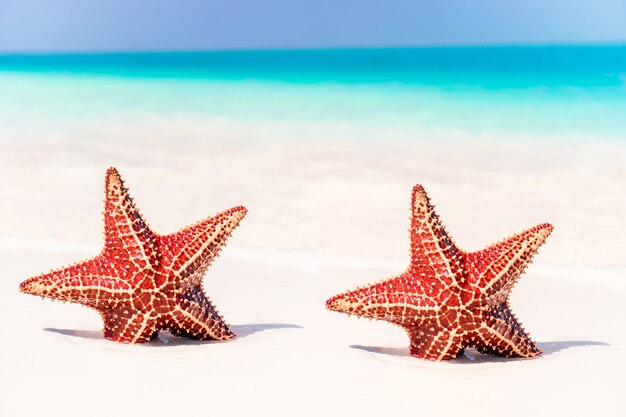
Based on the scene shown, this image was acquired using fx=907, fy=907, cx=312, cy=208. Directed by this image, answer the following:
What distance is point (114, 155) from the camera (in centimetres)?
1783

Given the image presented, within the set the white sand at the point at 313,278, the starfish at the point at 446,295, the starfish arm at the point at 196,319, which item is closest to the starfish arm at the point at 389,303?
the starfish at the point at 446,295

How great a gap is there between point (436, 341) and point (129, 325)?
186 cm

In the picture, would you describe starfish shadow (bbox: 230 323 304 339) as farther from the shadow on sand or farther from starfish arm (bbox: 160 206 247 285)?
starfish arm (bbox: 160 206 247 285)

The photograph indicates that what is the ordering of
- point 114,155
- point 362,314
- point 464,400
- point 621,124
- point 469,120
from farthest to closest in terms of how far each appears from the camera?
1. point 469,120
2. point 621,124
3. point 114,155
4. point 362,314
5. point 464,400

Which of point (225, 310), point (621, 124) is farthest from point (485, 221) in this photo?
point (621, 124)

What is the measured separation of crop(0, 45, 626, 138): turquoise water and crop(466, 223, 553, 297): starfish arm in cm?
1561

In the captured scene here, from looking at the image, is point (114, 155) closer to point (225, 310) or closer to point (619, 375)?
point (225, 310)

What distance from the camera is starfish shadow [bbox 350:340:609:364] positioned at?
5.53m

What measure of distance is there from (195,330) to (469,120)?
62.4ft

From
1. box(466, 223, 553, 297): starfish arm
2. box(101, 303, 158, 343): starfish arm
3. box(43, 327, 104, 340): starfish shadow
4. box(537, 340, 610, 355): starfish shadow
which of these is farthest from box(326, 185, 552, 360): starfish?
box(43, 327, 104, 340): starfish shadow

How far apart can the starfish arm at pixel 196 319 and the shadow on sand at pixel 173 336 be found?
0.05 meters

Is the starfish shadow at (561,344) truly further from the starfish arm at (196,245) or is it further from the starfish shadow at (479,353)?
the starfish arm at (196,245)

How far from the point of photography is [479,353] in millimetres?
5703

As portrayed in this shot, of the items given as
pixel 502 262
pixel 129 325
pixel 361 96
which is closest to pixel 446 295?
pixel 502 262
